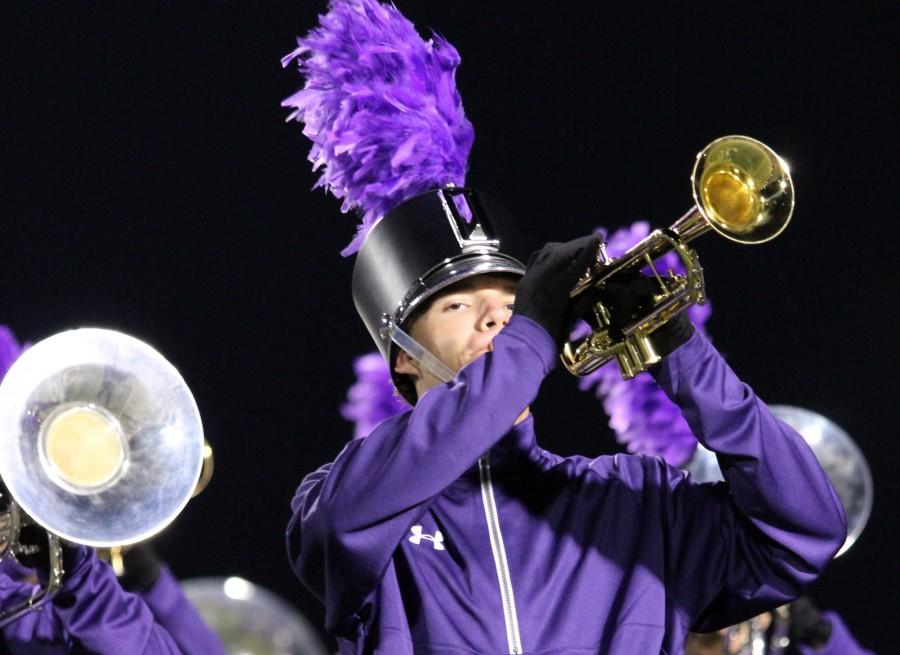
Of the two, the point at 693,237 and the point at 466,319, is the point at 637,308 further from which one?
the point at 466,319

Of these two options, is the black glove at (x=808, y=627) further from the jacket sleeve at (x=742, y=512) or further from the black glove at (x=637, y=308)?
the black glove at (x=637, y=308)

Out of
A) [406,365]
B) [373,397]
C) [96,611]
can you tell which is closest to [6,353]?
[96,611]

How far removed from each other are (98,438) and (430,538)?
0.70 meters

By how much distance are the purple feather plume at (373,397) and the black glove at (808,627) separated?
127cm

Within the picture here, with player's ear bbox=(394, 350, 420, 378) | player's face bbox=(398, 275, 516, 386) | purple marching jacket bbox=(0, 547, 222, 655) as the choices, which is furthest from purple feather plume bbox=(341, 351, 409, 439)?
purple marching jacket bbox=(0, 547, 222, 655)

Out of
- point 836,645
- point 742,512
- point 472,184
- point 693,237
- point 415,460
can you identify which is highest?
point 472,184

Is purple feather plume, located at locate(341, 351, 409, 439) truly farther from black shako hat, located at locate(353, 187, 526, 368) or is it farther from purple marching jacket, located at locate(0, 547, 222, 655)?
purple marching jacket, located at locate(0, 547, 222, 655)

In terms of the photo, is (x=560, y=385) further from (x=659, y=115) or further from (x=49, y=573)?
(x=49, y=573)

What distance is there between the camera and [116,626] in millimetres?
2900

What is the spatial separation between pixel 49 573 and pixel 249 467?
1952 mm

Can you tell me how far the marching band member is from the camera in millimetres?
2320

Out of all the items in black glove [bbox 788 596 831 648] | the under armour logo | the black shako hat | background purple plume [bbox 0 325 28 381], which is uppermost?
background purple plume [bbox 0 325 28 381]

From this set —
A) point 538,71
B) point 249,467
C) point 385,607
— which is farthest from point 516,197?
point 385,607

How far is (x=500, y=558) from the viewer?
242 centimetres
